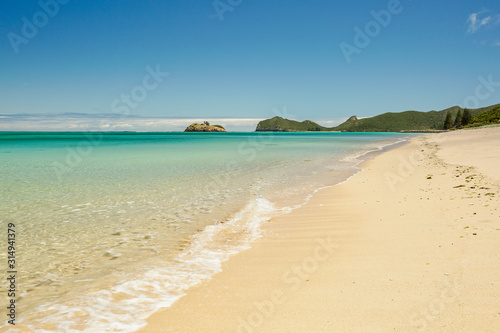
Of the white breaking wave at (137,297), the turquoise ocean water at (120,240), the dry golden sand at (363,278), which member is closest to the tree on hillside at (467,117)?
the turquoise ocean water at (120,240)

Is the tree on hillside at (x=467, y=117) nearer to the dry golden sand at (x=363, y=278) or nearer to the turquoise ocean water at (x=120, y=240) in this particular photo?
the turquoise ocean water at (x=120, y=240)

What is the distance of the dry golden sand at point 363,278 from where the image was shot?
3.40 m

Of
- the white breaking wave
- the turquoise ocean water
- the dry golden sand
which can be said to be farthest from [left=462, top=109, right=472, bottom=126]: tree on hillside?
the white breaking wave

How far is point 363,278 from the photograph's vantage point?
4410 mm

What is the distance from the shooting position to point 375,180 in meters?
14.0

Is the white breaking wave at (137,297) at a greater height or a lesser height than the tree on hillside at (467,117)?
lesser

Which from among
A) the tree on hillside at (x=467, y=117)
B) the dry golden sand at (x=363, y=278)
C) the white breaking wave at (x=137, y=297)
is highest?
the tree on hillside at (x=467, y=117)

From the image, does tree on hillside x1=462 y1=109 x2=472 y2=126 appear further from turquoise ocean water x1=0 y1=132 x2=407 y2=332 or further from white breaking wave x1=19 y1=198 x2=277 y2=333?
white breaking wave x1=19 y1=198 x2=277 y2=333

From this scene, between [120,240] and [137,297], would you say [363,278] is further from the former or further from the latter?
[120,240]

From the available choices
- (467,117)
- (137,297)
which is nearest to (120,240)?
(137,297)

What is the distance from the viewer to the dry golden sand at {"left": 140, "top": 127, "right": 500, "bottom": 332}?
11.2 feet

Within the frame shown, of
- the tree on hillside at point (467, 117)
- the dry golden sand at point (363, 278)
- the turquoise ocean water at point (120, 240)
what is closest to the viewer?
the dry golden sand at point (363, 278)

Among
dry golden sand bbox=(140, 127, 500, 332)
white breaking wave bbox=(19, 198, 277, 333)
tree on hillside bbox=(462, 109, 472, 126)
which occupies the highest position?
tree on hillside bbox=(462, 109, 472, 126)

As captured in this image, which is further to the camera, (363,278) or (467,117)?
(467,117)
